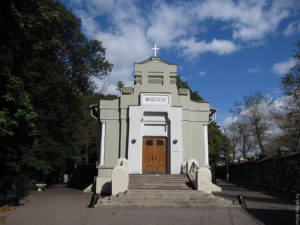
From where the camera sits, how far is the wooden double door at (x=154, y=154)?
17.4 metres

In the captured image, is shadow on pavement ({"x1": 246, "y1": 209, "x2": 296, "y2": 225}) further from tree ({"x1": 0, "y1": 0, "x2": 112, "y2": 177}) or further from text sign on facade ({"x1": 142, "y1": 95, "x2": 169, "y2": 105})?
tree ({"x1": 0, "y1": 0, "x2": 112, "y2": 177})

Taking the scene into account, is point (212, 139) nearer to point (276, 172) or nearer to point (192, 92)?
point (192, 92)

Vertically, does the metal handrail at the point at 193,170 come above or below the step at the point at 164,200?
above

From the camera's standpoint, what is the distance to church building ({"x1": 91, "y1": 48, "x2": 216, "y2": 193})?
1720 cm

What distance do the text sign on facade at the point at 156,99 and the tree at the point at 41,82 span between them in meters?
6.40

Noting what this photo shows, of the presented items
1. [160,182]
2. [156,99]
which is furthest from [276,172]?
[156,99]

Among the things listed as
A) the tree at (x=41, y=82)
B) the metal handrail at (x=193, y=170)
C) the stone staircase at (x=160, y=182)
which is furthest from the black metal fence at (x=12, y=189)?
the metal handrail at (x=193, y=170)

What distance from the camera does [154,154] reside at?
17641mm

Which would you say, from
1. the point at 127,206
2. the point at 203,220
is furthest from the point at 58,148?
the point at 203,220

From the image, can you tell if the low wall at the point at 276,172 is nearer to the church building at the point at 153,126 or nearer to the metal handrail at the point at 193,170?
the church building at the point at 153,126

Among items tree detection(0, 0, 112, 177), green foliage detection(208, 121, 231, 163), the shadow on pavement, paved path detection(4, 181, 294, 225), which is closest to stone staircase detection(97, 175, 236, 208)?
paved path detection(4, 181, 294, 225)

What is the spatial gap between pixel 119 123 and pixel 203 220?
10047 mm

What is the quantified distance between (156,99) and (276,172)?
977cm

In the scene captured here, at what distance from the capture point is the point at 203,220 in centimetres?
898
